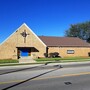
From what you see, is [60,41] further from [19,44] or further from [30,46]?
[19,44]

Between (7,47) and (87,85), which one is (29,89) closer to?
(87,85)

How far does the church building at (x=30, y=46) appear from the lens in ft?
135

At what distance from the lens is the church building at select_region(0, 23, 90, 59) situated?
4106 cm

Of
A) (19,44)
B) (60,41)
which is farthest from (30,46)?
(60,41)

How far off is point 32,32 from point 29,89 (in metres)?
33.3

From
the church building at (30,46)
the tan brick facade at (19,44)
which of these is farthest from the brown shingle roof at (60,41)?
the tan brick facade at (19,44)

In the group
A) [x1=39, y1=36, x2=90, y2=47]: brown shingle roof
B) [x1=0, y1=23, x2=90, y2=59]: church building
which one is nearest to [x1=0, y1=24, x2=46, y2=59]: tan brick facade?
[x1=0, y1=23, x2=90, y2=59]: church building

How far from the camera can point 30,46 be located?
42.7 metres

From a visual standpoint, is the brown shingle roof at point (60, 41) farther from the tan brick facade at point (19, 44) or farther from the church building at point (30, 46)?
the tan brick facade at point (19, 44)

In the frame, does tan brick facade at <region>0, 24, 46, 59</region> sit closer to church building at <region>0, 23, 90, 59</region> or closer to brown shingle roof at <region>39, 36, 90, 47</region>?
church building at <region>0, 23, 90, 59</region>

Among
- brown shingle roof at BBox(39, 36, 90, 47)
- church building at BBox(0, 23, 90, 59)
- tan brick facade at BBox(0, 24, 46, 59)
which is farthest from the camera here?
brown shingle roof at BBox(39, 36, 90, 47)

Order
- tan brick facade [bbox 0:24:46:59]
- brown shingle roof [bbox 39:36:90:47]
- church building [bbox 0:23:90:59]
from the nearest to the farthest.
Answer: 1. tan brick facade [bbox 0:24:46:59]
2. church building [bbox 0:23:90:59]
3. brown shingle roof [bbox 39:36:90:47]

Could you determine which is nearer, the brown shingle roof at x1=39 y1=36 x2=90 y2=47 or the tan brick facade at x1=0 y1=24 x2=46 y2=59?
the tan brick facade at x1=0 y1=24 x2=46 y2=59

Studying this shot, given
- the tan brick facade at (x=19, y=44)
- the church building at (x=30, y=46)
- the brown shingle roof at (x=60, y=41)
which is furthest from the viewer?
the brown shingle roof at (x=60, y=41)
